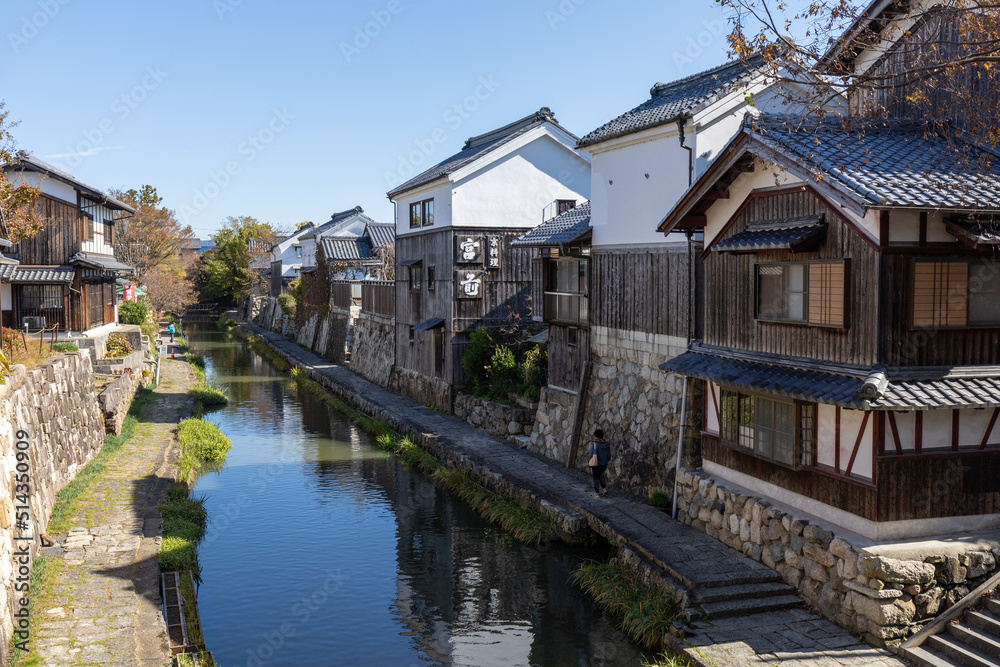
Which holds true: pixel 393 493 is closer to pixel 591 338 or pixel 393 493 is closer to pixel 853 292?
pixel 591 338

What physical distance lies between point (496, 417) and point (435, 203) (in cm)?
866

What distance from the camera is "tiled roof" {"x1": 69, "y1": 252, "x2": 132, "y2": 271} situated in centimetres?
3055

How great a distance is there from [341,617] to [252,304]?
68465 millimetres

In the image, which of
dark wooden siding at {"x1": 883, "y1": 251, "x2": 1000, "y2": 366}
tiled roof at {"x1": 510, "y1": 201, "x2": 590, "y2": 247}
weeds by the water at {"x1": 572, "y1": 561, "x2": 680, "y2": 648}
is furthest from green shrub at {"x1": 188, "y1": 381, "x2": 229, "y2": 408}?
dark wooden siding at {"x1": 883, "y1": 251, "x2": 1000, "y2": 366}

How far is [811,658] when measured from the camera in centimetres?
978

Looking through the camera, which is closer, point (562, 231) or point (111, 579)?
point (111, 579)

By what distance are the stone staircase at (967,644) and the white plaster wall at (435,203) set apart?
19.6 metres

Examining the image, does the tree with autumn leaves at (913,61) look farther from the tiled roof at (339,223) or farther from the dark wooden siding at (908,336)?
the tiled roof at (339,223)

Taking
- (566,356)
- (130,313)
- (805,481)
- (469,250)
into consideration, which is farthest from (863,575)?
(130,313)

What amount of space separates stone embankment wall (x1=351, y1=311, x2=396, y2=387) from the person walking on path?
17823 millimetres

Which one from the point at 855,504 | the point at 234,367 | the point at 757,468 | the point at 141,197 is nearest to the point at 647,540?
the point at 757,468

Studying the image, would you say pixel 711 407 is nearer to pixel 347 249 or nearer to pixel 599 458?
pixel 599 458

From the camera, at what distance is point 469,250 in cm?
2642

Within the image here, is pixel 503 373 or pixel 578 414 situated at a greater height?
pixel 503 373
